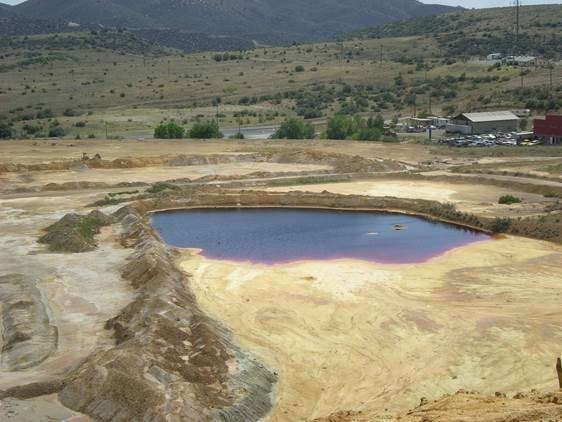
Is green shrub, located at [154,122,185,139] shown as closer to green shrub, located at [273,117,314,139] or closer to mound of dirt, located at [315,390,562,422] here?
green shrub, located at [273,117,314,139]

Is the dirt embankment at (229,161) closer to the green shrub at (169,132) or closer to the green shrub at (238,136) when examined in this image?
the green shrub at (169,132)

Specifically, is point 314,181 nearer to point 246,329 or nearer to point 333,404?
point 246,329

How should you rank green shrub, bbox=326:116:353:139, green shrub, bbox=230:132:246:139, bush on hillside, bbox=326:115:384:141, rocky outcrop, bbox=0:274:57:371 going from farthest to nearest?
1. green shrub, bbox=230:132:246:139
2. green shrub, bbox=326:116:353:139
3. bush on hillside, bbox=326:115:384:141
4. rocky outcrop, bbox=0:274:57:371

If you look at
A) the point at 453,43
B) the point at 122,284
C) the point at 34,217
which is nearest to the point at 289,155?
the point at 34,217

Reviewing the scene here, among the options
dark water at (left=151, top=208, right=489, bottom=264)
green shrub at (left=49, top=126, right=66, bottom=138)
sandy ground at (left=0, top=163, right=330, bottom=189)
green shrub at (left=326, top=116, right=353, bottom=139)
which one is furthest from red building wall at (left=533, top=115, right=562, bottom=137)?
green shrub at (left=49, top=126, right=66, bottom=138)

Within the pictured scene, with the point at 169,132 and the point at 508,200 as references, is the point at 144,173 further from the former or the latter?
the point at 508,200

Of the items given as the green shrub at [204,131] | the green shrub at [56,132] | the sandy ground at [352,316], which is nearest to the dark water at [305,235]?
the sandy ground at [352,316]
